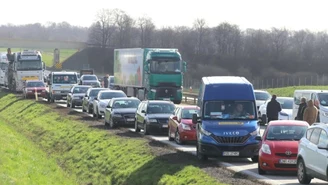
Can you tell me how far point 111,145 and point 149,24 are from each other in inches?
5314

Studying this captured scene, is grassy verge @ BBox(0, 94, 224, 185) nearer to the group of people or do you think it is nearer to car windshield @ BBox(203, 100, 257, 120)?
car windshield @ BBox(203, 100, 257, 120)

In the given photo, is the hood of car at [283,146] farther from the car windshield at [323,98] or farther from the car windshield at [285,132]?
the car windshield at [323,98]

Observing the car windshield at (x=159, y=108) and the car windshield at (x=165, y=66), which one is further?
the car windshield at (x=165, y=66)

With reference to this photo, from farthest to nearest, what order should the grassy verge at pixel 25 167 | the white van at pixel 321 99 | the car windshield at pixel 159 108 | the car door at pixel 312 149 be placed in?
the car windshield at pixel 159 108, the white van at pixel 321 99, the grassy verge at pixel 25 167, the car door at pixel 312 149

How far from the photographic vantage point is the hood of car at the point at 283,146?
19433 millimetres

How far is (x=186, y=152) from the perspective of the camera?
2556 cm

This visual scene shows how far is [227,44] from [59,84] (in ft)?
279

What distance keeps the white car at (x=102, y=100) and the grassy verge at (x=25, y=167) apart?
25.6 ft

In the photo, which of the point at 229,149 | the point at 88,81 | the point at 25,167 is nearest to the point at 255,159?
the point at 229,149

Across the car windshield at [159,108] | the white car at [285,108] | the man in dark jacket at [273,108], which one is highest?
the man in dark jacket at [273,108]

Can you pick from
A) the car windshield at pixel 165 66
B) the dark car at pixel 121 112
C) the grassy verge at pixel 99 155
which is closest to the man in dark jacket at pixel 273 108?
the grassy verge at pixel 99 155

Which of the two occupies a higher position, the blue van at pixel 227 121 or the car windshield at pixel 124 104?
the blue van at pixel 227 121

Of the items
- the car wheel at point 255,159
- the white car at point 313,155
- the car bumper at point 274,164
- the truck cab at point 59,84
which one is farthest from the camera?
the truck cab at point 59,84

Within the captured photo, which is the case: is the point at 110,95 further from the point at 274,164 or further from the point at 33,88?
the point at 274,164
